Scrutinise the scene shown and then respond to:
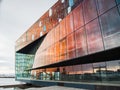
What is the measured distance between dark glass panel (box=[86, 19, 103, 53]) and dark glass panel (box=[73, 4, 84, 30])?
4.89 feet

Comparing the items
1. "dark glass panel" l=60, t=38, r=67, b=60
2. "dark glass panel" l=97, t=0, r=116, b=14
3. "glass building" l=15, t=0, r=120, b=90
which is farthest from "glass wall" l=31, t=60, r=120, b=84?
"dark glass panel" l=97, t=0, r=116, b=14

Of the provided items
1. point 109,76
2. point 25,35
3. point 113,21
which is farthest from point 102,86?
point 25,35

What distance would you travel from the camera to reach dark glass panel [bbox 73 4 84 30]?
1532cm

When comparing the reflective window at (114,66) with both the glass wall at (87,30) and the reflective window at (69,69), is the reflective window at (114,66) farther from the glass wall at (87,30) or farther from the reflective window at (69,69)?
the reflective window at (69,69)

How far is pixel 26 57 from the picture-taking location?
42625 millimetres

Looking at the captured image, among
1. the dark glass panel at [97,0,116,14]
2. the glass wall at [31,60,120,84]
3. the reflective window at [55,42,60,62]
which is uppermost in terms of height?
the dark glass panel at [97,0,116,14]

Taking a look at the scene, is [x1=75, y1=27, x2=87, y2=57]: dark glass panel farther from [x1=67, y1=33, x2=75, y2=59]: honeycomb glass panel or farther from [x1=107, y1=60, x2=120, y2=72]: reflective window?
[x1=107, y1=60, x2=120, y2=72]: reflective window

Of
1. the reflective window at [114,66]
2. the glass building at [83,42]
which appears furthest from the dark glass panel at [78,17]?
the reflective window at [114,66]

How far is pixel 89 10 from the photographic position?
13977 millimetres

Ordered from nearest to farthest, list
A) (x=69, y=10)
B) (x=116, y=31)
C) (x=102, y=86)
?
(x=102, y=86), (x=116, y=31), (x=69, y=10)

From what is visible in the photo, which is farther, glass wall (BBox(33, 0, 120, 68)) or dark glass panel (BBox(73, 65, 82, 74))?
dark glass panel (BBox(73, 65, 82, 74))

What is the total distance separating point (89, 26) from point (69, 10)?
5.51m

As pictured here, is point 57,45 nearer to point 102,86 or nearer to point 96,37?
point 96,37

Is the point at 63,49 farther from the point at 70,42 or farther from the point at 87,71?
the point at 87,71
